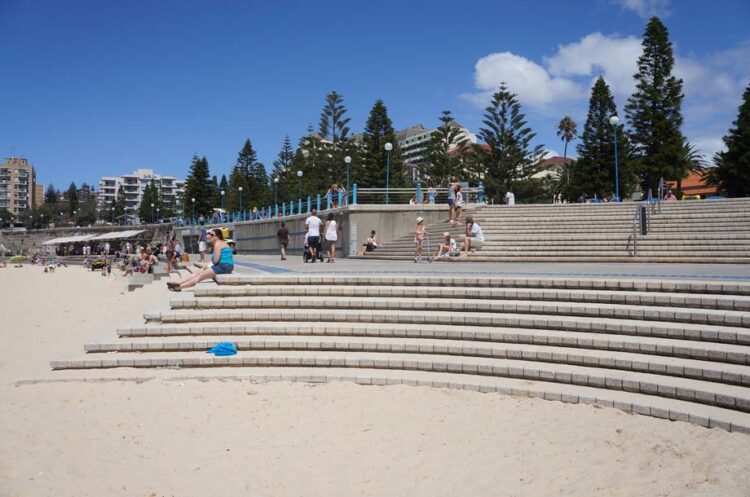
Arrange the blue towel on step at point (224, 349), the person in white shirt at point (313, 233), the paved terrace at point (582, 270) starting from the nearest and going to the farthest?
the blue towel on step at point (224, 349)
the paved terrace at point (582, 270)
the person in white shirt at point (313, 233)

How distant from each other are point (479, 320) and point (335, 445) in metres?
2.94

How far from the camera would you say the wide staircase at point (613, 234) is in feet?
44.2

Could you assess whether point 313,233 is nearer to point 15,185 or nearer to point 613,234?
point 613,234

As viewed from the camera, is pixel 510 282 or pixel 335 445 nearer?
pixel 335 445

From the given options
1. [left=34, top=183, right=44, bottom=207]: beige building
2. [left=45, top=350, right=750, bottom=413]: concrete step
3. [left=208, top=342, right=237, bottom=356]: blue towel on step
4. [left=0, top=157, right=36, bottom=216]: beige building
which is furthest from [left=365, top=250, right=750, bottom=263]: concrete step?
[left=34, top=183, right=44, bottom=207]: beige building

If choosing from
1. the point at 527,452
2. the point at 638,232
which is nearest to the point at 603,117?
the point at 638,232

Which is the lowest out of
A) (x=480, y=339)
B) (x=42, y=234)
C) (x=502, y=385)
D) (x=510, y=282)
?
→ (x=502, y=385)

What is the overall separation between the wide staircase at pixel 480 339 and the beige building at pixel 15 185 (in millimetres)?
181328

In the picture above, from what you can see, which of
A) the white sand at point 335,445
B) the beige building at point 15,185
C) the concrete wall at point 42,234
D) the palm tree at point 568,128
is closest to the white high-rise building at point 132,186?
the beige building at point 15,185

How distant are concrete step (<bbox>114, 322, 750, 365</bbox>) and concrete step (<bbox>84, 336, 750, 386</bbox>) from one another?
6cm

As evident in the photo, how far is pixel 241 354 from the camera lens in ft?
22.1

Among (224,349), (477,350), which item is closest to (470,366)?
(477,350)

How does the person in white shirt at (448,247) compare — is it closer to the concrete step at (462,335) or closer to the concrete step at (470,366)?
the concrete step at (462,335)

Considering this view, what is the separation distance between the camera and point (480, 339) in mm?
6586
